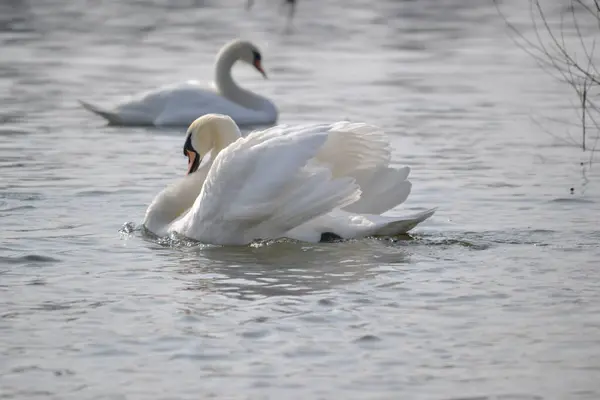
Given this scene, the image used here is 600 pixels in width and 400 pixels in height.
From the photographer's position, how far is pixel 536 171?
12.7 metres

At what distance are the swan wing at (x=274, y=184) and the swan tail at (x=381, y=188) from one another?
1.34 ft

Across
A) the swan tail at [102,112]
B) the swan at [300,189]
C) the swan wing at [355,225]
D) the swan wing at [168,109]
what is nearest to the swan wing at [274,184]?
the swan at [300,189]

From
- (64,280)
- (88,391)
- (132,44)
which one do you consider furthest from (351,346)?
(132,44)

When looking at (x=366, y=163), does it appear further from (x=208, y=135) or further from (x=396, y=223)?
(x=208, y=135)

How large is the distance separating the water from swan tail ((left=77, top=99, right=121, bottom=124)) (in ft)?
0.46

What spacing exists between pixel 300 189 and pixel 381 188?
2.71 ft

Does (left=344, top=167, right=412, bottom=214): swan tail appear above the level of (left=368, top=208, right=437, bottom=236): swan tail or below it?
above

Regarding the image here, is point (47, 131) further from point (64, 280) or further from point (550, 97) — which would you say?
point (64, 280)

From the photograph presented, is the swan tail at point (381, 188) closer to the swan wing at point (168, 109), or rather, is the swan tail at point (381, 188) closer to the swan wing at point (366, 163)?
the swan wing at point (366, 163)

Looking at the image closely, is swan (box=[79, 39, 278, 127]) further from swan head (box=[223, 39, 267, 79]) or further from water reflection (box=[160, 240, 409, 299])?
water reflection (box=[160, 240, 409, 299])

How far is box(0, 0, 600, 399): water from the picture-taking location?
658cm

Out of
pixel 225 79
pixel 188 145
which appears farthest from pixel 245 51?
pixel 188 145

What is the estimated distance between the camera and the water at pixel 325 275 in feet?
21.6

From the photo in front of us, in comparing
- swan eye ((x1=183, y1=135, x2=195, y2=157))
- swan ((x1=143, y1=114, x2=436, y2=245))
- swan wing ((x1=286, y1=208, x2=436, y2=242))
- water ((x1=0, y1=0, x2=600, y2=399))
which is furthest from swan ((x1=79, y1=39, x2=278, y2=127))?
swan wing ((x1=286, y1=208, x2=436, y2=242))
